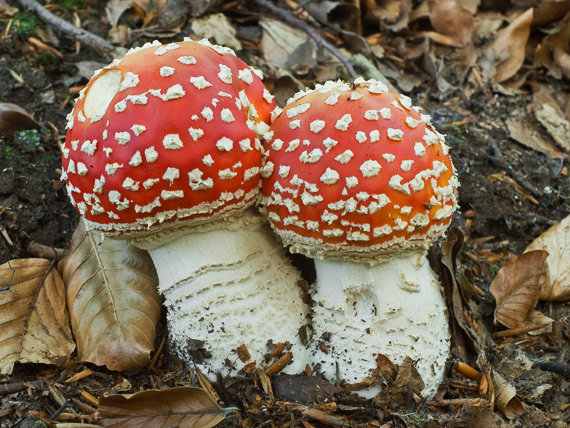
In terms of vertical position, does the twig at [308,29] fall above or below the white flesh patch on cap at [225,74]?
below

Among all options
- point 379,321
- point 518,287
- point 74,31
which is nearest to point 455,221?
point 518,287

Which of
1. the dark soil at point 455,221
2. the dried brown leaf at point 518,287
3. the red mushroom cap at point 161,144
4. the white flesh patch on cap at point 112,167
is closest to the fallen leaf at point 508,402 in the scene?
the dark soil at point 455,221

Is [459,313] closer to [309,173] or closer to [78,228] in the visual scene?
[309,173]

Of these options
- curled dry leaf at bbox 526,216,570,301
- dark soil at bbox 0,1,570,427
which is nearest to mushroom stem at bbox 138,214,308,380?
dark soil at bbox 0,1,570,427

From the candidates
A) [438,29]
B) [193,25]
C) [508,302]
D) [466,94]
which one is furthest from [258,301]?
[438,29]

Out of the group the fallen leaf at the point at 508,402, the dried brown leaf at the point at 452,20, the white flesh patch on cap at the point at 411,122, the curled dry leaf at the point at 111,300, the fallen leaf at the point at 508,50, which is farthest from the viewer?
the dried brown leaf at the point at 452,20

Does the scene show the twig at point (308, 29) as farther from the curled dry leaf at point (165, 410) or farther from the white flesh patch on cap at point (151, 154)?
the curled dry leaf at point (165, 410)
